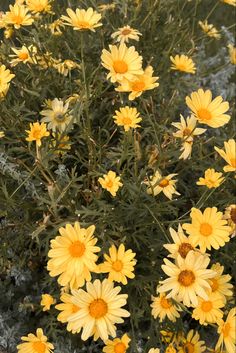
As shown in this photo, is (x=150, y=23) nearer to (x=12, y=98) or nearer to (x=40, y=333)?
(x=12, y=98)

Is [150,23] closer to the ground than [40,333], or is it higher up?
higher up

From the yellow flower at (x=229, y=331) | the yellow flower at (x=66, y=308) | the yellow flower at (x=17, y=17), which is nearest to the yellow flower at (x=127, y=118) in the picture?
the yellow flower at (x=17, y=17)

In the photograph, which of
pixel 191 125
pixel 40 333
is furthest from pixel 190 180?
pixel 40 333

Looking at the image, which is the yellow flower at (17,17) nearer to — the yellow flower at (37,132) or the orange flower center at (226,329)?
the yellow flower at (37,132)

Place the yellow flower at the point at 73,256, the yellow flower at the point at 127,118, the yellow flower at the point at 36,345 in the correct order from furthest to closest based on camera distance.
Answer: the yellow flower at the point at 127,118 → the yellow flower at the point at 36,345 → the yellow flower at the point at 73,256

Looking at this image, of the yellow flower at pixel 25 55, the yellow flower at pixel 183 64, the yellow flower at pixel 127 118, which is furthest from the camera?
the yellow flower at pixel 183 64
